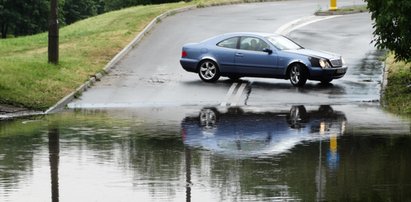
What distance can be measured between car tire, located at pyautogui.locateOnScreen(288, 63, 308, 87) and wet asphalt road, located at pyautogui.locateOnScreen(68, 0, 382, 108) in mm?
240

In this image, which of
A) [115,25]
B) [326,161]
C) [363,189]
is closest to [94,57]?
[115,25]

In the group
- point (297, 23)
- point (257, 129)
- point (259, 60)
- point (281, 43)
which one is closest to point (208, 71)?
point (259, 60)

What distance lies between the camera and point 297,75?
80.3 ft

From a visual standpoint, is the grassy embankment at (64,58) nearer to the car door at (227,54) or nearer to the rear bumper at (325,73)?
the car door at (227,54)

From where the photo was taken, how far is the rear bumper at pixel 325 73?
79.4 ft

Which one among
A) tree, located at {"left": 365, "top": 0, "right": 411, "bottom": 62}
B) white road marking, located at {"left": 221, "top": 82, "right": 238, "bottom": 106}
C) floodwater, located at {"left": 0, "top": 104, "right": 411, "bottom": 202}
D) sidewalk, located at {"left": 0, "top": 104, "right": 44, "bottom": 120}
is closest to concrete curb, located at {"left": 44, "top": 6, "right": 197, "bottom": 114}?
sidewalk, located at {"left": 0, "top": 104, "right": 44, "bottom": 120}

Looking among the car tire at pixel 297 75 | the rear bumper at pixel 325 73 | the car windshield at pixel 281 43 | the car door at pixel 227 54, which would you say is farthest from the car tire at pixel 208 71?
the rear bumper at pixel 325 73

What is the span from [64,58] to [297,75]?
26.8 feet

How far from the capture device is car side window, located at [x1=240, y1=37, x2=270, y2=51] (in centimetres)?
2516

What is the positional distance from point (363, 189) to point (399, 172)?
1.23 m

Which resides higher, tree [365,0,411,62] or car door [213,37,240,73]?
tree [365,0,411,62]

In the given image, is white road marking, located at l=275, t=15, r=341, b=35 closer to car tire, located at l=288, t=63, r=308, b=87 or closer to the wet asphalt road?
the wet asphalt road

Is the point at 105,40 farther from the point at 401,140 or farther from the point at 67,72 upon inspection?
the point at 401,140

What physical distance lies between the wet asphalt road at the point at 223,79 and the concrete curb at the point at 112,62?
0.20 meters
